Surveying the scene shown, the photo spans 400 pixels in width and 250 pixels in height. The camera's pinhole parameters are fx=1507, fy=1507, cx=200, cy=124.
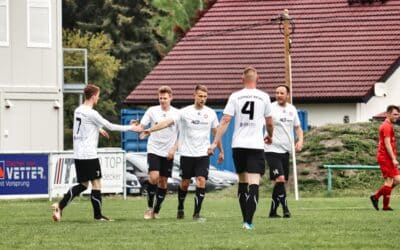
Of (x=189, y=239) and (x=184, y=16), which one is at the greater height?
(x=184, y=16)

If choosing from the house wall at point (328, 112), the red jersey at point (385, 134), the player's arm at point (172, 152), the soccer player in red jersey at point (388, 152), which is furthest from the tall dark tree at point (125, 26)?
the player's arm at point (172, 152)

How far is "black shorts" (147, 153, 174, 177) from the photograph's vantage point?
75.5 ft

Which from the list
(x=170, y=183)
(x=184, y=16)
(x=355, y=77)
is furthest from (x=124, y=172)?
(x=184, y=16)

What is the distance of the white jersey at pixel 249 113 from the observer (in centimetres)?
1950

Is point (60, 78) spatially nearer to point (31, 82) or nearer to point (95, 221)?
point (31, 82)

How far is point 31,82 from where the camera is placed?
48.7 metres

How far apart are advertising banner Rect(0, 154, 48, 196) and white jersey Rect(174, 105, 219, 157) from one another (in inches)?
508

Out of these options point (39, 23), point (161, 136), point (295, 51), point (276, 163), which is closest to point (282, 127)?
point (276, 163)

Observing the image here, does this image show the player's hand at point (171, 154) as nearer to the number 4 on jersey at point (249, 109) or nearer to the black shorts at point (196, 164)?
the black shorts at point (196, 164)

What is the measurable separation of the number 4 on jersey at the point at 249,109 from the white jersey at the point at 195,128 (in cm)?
296

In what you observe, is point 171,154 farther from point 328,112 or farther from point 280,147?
point 328,112

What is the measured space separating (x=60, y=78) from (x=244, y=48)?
15880mm

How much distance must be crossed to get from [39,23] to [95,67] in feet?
83.0

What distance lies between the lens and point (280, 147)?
23.0 metres
